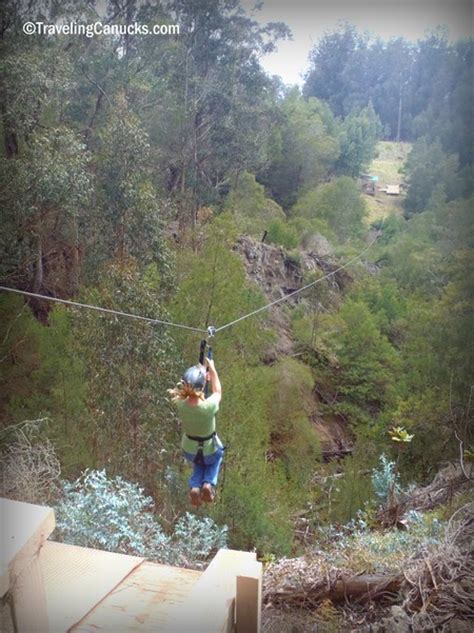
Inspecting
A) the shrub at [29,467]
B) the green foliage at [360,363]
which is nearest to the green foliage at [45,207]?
the shrub at [29,467]

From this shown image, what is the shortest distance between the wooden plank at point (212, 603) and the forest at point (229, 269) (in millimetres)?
617

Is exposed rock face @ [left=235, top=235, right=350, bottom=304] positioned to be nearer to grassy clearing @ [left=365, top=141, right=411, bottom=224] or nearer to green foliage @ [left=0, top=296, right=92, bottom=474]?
grassy clearing @ [left=365, top=141, right=411, bottom=224]

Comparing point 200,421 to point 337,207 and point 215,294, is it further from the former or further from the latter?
point 337,207

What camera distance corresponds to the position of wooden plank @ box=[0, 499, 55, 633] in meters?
0.55

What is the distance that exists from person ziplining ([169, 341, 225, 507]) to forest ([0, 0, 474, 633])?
432mm

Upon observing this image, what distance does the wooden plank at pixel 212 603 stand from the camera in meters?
0.71

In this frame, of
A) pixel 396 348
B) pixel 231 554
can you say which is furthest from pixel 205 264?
pixel 231 554

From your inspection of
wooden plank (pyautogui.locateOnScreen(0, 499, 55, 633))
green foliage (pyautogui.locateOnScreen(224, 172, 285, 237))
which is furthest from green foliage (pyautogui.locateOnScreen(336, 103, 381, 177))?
wooden plank (pyautogui.locateOnScreen(0, 499, 55, 633))

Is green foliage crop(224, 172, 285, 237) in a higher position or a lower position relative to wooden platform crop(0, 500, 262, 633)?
higher

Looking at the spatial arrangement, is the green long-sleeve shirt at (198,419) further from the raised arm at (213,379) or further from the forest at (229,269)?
the forest at (229,269)

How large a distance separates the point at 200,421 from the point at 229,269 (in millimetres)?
1594

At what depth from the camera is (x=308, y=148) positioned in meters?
2.66

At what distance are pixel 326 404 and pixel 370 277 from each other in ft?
2.82

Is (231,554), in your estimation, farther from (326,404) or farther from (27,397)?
(326,404)
